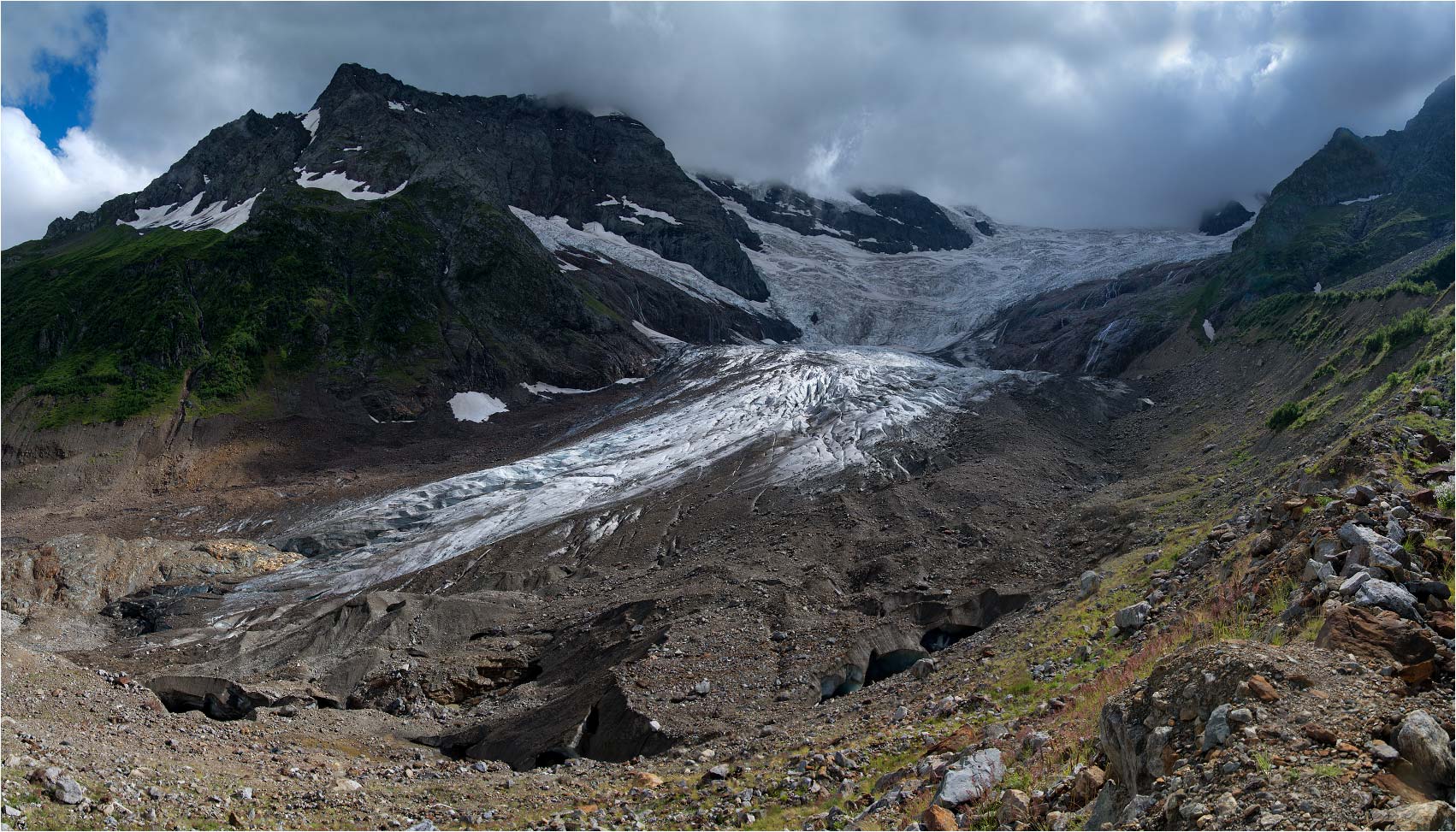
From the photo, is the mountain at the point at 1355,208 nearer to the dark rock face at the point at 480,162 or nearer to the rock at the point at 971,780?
the dark rock face at the point at 480,162

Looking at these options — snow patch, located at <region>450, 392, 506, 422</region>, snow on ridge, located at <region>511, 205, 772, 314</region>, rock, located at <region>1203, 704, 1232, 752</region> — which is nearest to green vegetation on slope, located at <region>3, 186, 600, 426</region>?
snow patch, located at <region>450, 392, 506, 422</region>

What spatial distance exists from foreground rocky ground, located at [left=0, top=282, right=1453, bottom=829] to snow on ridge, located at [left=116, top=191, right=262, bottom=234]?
99612 mm

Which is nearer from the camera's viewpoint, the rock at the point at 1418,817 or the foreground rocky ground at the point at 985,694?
the rock at the point at 1418,817

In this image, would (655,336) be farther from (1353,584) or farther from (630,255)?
(1353,584)

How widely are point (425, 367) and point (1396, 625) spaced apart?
86841 millimetres

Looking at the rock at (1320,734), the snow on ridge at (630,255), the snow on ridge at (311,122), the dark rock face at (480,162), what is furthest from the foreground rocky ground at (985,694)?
the snow on ridge at (311,122)

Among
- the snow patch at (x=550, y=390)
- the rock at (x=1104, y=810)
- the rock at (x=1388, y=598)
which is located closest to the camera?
the rock at (x=1104, y=810)

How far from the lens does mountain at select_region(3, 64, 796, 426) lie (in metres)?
81.4

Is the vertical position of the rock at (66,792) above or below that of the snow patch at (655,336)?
below

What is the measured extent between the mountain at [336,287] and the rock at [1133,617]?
7455 cm

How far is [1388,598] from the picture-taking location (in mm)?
9180

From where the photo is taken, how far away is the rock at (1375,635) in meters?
8.17

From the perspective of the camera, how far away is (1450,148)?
365 feet

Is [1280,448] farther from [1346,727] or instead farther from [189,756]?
[189,756]
